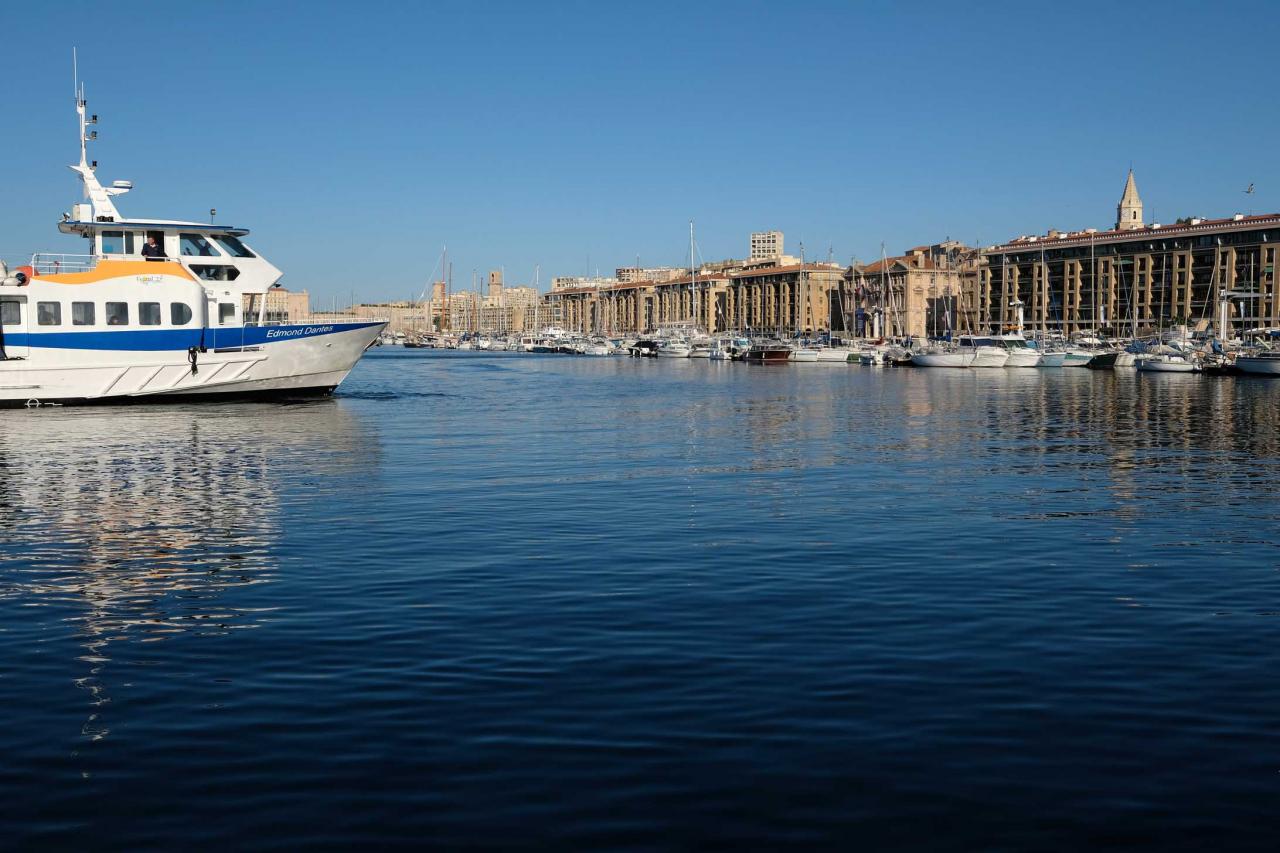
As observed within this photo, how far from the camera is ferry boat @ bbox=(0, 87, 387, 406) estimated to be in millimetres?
45312

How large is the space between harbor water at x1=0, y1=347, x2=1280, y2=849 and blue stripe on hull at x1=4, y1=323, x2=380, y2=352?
20.8 m

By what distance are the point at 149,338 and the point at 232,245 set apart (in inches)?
192

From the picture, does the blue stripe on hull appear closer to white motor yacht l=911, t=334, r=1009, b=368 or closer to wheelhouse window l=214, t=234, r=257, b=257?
wheelhouse window l=214, t=234, r=257, b=257

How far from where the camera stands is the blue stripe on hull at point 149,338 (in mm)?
45594

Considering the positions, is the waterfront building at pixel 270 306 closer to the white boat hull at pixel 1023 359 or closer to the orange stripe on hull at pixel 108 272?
the orange stripe on hull at pixel 108 272

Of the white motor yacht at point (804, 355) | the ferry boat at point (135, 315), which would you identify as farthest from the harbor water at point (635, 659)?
the white motor yacht at point (804, 355)

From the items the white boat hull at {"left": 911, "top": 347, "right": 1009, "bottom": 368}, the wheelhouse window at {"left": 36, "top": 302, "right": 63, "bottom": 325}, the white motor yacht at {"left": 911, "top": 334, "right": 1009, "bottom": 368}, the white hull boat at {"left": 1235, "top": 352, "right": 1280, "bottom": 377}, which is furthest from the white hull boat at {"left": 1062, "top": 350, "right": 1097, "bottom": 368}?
the wheelhouse window at {"left": 36, "top": 302, "right": 63, "bottom": 325}

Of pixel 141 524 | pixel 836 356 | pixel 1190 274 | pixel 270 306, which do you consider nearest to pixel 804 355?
pixel 836 356

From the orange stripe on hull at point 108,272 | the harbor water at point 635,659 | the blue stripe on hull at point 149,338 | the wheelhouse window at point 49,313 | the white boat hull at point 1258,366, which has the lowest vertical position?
the harbor water at point 635,659

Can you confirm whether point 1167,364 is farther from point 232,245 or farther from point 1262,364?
point 232,245

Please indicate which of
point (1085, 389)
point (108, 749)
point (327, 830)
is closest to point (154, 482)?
point (108, 749)

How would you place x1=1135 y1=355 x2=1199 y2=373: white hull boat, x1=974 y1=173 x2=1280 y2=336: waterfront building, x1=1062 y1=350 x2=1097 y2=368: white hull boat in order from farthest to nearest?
1. x1=974 y1=173 x2=1280 y2=336: waterfront building
2. x1=1062 y1=350 x2=1097 y2=368: white hull boat
3. x1=1135 y1=355 x2=1199 y2=373: white hull boat

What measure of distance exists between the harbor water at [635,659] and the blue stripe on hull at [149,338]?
68.1 feet

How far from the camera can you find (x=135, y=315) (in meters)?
45.8
